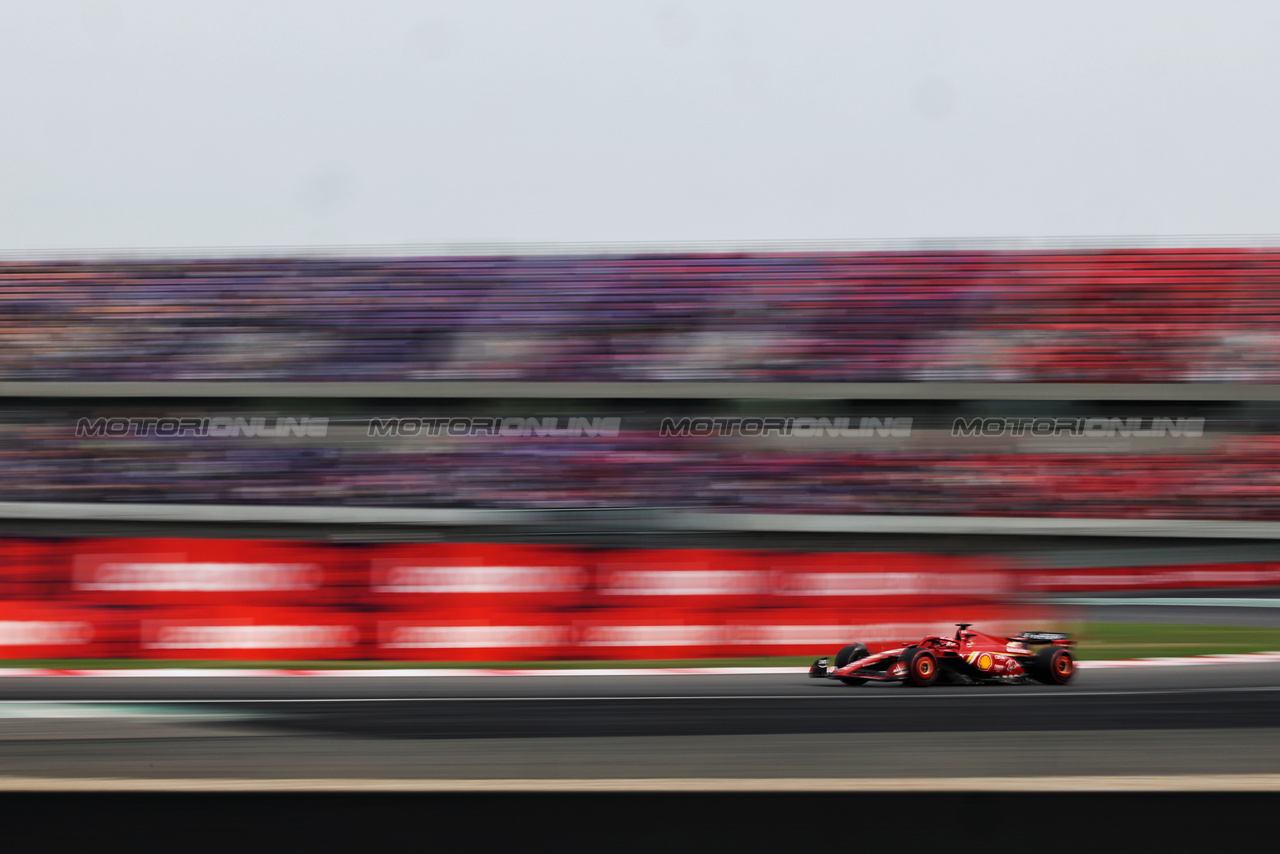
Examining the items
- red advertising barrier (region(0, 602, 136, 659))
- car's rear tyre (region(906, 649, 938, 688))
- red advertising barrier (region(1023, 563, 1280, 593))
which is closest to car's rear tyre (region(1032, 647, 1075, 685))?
car's rear tyre (region(906, 649, 938, 688))

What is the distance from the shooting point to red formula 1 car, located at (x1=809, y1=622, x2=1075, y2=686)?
22.5 feet

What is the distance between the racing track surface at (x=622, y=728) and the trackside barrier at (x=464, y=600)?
76 centimetres

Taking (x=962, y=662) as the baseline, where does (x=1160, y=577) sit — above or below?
above

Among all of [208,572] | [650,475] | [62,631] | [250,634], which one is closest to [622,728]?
[250,634]

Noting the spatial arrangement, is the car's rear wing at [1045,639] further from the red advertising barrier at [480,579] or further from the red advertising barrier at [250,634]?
the red advertising barrier at [250,634]

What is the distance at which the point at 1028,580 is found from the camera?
11.2 meters

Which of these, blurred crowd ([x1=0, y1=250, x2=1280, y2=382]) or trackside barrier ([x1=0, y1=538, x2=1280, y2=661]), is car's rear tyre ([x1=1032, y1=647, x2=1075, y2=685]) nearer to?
trackside barrier ([x1=0, y1=538, x2=1280, y2=661])

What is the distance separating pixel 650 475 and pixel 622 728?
A: 337 inches

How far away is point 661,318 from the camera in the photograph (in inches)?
615

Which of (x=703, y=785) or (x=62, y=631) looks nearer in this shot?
(x=703, y=785)

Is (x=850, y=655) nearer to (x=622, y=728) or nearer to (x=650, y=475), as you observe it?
(x=622, y=728)

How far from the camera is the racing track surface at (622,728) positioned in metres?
4.26

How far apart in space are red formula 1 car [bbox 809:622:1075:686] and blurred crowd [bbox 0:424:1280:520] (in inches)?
237
